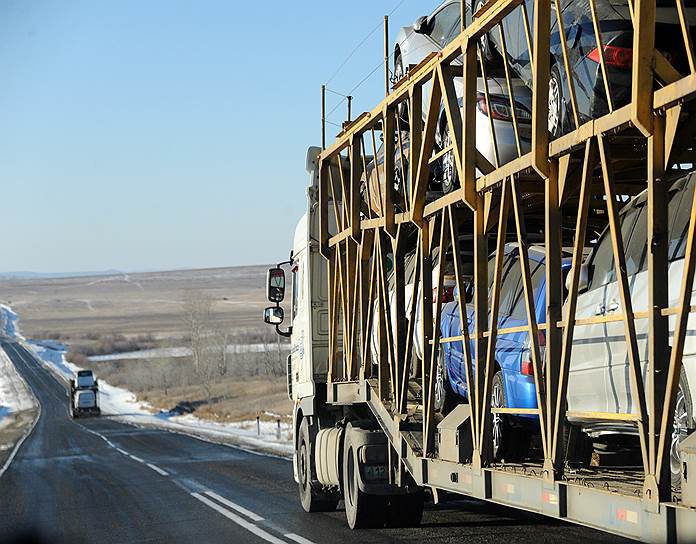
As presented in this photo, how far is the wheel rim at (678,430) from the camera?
5.80m

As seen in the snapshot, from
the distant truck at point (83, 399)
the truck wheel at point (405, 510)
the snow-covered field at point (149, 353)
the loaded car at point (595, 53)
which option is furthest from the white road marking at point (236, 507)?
the snow-covered field at point (149, 353)

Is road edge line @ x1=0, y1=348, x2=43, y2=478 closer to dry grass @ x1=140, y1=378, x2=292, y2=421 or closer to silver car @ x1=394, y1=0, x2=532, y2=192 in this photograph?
dry grass @ x1=140, y1=378, x2=292, y2=421

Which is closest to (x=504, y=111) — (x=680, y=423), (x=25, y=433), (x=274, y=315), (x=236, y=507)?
(x=680, y=423)

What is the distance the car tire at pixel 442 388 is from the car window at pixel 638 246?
109 inches

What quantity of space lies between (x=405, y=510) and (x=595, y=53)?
608 cm

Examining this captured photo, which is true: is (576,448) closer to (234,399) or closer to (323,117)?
(323,117)

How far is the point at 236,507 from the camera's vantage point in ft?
48.3

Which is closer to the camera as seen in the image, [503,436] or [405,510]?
[503,436]

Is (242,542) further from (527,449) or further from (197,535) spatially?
(527,449)

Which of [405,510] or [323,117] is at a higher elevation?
[323,117]

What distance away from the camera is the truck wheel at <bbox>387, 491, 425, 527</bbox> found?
11602 mm

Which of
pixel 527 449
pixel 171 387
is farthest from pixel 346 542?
pixel 171 387

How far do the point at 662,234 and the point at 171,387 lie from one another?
337 ft

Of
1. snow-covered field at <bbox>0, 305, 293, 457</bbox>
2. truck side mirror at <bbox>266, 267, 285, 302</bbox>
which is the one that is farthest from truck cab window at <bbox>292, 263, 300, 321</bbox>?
snow-covered field at <bbox>0, 305, 293, 457</bbox>
